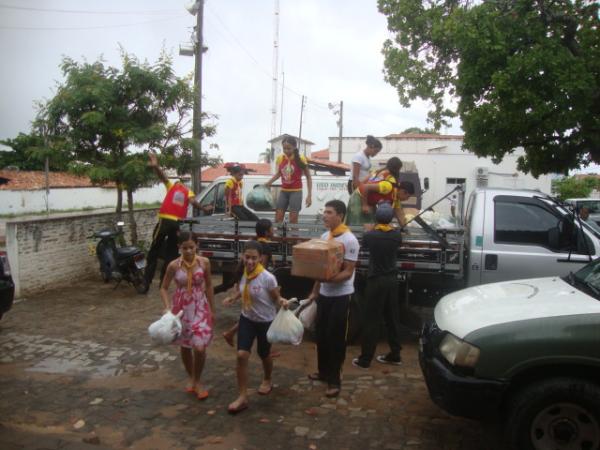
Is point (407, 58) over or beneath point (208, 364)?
over

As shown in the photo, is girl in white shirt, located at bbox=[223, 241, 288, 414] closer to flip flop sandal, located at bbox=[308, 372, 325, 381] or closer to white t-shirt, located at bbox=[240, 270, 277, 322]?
white t-shirt, located at bbox=[240, 270, 277, 322]

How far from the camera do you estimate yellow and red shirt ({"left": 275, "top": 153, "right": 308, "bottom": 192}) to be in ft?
24.1

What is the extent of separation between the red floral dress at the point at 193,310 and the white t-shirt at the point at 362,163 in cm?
285

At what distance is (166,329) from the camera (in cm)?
423

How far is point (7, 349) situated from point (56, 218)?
3.65 m

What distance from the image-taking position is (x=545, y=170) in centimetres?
1270

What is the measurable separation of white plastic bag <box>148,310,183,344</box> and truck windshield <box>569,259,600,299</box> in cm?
315

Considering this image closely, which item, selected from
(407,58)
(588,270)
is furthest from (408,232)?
(407,58)

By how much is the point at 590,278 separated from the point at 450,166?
26.3 metres

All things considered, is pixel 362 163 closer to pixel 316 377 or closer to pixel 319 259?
pixel 319 259

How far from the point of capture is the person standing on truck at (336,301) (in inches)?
184

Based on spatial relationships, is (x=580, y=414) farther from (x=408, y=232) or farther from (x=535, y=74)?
→ (x=535, y=74)

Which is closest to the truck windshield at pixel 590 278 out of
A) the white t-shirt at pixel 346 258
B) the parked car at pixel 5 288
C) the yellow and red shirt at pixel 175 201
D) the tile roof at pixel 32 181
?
the white t-shirt at pixel 346 258

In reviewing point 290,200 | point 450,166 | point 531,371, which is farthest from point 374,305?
point 450,166
